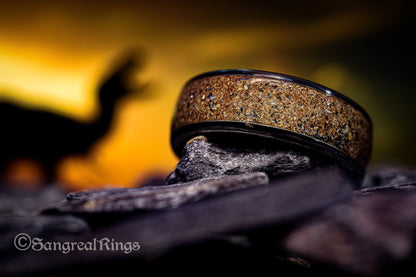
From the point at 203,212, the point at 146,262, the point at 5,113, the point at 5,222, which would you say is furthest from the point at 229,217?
the point at 5,113

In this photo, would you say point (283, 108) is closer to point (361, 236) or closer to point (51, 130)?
point (361, 236)

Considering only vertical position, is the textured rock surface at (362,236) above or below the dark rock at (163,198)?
below

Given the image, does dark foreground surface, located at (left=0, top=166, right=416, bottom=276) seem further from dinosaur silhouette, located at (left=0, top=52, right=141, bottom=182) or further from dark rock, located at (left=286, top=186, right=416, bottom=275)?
dinosaur silhouette, located at (left=0, top=52, right=141, bottom=182)

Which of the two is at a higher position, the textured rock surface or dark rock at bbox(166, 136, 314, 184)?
dark rock at bbox(166, 136, 314, 184)

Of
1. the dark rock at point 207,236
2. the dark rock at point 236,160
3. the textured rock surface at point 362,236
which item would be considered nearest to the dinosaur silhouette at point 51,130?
the dark rock at point 236,160

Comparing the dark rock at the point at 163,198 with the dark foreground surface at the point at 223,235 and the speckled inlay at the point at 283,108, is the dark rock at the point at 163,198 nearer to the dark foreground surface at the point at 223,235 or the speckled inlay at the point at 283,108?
the dark foreground surface at the point at 223,235

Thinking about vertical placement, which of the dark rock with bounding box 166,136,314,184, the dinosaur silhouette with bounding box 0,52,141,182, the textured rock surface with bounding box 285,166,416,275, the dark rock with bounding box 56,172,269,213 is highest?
the dinosaur silhouette with bounding box 0,52,141,182

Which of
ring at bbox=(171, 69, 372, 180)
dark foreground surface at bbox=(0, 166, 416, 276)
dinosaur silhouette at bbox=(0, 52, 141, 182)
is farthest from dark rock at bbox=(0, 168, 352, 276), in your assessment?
A: dinosaur silhouette at bbox=(0, 52, 141, 182)
